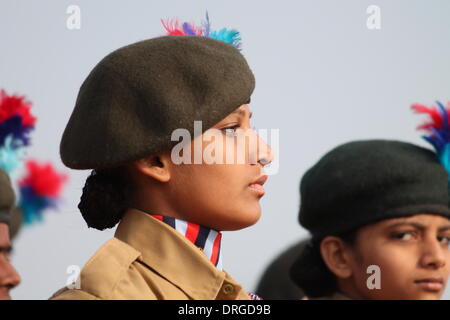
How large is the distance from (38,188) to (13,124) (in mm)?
505

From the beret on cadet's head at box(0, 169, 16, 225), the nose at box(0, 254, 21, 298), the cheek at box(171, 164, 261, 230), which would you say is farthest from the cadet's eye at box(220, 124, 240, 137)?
the beret on cadet's head at box(0, 169, 16, 225)

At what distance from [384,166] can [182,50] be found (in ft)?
3.28

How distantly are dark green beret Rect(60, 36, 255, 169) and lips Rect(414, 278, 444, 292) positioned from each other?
39.6 inches

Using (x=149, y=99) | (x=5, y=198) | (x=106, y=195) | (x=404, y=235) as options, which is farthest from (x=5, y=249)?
(x=404, y=235)

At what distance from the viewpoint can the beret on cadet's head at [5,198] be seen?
4.15 metres

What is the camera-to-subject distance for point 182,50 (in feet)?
10.3

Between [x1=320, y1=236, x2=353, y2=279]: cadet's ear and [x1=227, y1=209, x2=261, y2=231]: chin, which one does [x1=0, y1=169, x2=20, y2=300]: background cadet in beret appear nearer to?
[x1=227, y1=209, x2=261, y2=231]: chin

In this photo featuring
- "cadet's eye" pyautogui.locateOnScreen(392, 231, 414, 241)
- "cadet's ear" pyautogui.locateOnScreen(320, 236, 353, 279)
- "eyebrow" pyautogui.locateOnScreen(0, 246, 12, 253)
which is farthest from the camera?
"eyebrow" pyautogui.locateOnScreen(0, 246, 12, 253)

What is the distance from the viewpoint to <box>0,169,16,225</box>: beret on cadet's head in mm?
4152

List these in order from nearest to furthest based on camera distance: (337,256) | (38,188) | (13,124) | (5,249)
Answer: (337,256), (5,249), (13,124), (38,188)

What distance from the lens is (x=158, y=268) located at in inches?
120

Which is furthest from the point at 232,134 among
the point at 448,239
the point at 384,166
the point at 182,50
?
the point at 448,239

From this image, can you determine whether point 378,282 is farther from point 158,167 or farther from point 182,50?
point 182,50

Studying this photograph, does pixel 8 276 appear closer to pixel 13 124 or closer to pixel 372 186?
pixel 13 124
